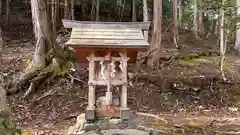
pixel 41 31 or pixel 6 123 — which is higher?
pixel 41 31

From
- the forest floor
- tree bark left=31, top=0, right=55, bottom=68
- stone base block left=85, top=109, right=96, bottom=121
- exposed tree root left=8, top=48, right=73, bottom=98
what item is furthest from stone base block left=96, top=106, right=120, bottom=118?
tree bark left=31, top=0, right=55, bottom=68

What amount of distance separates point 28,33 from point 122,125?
34.6 feet

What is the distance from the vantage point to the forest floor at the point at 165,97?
7211 millimetres

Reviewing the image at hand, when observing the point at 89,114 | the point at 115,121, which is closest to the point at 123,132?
the point at 115,121

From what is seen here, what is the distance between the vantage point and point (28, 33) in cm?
1438

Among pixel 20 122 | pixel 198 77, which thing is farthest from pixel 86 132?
pixel 198 77

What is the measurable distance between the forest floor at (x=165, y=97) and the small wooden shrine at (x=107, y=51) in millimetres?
1726

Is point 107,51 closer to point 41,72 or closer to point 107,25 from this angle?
point 107,25

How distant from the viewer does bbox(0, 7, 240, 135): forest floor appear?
23.7ft

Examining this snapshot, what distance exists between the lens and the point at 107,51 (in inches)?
197

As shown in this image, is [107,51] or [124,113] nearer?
[107,51]

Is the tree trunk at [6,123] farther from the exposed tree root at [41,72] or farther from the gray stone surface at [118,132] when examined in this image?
the exposed tree root at [41,72]

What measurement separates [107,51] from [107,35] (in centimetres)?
26

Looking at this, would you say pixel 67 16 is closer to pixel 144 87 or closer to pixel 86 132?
pixel 144 87
